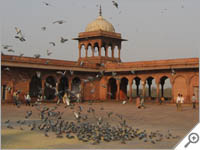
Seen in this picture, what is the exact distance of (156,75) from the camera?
89.8ft

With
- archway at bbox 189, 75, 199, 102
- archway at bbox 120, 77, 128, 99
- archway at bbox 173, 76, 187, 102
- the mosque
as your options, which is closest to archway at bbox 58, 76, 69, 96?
the mosque

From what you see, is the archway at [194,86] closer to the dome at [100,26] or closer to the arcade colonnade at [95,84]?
the arcade colonnade at [95,84]

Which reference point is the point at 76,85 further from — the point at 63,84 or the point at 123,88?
the point at 123,88

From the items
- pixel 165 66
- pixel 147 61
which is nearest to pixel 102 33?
pixel 147 61

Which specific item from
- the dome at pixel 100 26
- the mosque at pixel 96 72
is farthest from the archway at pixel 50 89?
the dome at pixel 100 26

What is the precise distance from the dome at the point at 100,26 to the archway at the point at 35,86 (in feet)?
32.4

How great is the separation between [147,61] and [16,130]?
20.2 meters

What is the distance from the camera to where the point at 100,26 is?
33562 mm

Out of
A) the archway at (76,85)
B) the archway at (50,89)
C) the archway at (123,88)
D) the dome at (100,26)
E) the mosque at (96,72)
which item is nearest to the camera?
the mosque at (96,72)

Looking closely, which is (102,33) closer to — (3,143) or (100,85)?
(100,85)

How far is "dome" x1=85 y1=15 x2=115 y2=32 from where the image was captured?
33562mm

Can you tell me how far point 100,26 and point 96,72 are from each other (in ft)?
A: 21.5

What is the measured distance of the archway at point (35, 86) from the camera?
27.6 meters

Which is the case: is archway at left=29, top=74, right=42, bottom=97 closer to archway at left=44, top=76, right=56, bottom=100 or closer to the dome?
archway at left=44, top=76, right=56, bottom=100
